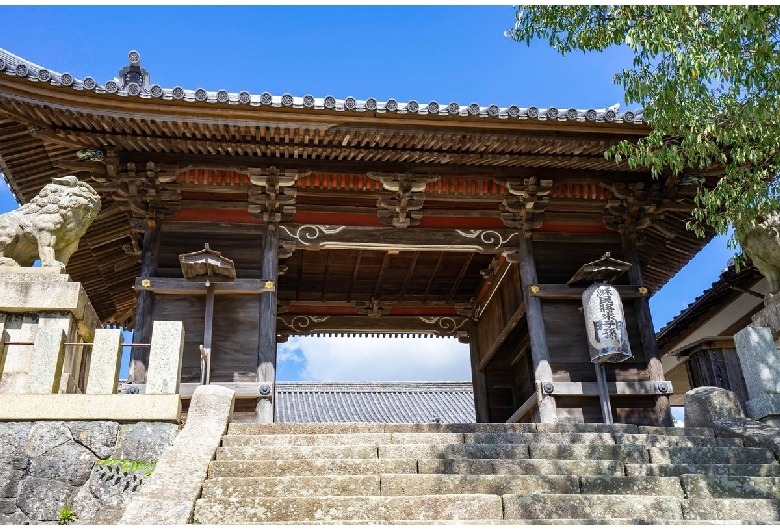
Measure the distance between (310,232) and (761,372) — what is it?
20.8ft

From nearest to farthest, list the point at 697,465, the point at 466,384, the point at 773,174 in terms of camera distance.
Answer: the point at 697,465 < the point at 773,174 < the point at 466,384

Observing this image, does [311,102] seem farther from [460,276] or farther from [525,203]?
[460,276]

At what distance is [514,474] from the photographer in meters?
5.96

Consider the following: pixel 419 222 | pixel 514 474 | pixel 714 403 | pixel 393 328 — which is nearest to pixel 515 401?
pixel 393 328

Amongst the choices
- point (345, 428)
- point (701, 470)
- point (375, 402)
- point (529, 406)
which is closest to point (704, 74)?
point (701, 470)

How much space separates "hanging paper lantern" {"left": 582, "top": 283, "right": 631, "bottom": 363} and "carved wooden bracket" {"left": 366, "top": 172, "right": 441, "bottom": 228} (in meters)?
2.84

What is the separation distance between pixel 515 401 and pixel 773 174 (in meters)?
7.41

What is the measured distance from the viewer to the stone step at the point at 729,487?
5.86 metres

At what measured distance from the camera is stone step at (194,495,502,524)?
509cm

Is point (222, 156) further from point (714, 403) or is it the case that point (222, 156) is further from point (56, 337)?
point (714, 403)

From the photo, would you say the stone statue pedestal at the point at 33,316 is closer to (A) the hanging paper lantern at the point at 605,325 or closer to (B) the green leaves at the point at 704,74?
(B) the green leaves at the point at 704,74

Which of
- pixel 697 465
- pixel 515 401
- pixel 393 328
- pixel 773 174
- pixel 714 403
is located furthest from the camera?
pixel 393 328

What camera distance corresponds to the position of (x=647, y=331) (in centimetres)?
1090

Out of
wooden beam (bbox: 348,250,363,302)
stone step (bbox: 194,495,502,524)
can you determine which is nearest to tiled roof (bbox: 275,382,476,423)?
wooden beam (bbox: 348,250,363,302)
